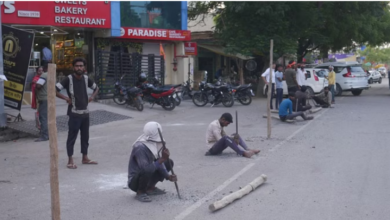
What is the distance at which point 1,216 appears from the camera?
5785mm

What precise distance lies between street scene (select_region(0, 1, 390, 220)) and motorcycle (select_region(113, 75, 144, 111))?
1.9 inches

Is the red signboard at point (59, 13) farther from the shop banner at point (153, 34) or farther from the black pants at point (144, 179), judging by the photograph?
the black pants at point (144, 179)

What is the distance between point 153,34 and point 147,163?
57.3 feet

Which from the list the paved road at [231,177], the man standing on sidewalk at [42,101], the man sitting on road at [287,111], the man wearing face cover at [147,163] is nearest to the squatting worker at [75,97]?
the paved road at [231,177]

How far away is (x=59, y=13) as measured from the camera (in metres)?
18.7

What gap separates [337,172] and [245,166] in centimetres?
153

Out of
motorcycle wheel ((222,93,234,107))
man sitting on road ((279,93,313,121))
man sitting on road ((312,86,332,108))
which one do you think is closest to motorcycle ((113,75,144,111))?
motorcycle wheel ((222,93,234,107))

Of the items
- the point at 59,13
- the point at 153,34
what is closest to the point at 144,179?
the point at 59,13

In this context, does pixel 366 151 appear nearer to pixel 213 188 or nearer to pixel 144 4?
pixel 213 188

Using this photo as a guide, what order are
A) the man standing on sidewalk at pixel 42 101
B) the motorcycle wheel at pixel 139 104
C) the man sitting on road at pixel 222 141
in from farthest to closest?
the motorcycle wheel at pixel 139 104 → the man standing on sidewalk at pixel 42 101 → the man sitting on road at pixel 222 141

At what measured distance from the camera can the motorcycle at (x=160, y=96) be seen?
1802 centimetres

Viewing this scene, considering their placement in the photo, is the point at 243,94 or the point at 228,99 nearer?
the point at 228,99

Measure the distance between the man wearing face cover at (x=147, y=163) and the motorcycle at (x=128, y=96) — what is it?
Result: 11.1 metres

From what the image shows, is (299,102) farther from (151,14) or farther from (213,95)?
(151,14)
